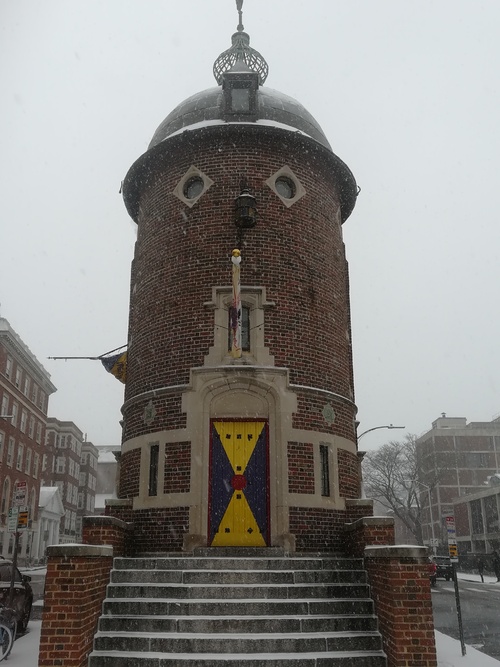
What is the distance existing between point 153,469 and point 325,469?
3.39 meters

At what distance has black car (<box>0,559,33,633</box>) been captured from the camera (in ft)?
40.6

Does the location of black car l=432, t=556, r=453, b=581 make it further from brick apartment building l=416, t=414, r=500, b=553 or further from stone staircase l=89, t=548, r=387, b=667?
brick apartment building l=416, t=414, r=500, b=553

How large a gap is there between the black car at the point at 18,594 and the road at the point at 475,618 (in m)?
8.63

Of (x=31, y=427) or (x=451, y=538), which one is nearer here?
(x=451, y=538)

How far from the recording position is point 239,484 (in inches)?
467

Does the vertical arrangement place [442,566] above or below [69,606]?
below

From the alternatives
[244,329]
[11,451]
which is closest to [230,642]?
[244,329]

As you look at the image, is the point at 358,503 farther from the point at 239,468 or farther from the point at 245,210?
the point at 245,210

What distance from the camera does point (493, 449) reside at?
73.2m

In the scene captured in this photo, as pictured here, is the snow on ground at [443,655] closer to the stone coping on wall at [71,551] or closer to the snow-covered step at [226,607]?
the snow-covered step at [226,607]

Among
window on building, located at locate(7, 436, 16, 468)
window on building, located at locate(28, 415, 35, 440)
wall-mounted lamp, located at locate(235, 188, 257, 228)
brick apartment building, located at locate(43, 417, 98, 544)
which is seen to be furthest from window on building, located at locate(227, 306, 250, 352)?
brick apartment building, located at locate(43, 417, 98, 544)

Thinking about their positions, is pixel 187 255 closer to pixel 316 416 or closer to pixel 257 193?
pixel 257 193

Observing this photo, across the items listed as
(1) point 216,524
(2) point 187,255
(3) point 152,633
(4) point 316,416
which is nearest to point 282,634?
(3) point 152,633

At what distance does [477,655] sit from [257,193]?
9.63 metres
